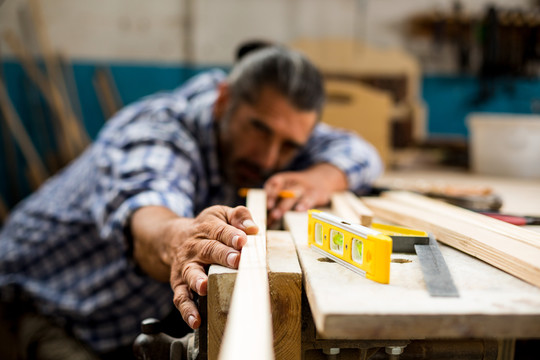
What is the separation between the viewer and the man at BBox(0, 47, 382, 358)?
4.07ft

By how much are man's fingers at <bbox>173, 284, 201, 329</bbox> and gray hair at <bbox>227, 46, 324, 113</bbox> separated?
32.8 inches

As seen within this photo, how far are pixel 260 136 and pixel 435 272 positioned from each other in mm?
912

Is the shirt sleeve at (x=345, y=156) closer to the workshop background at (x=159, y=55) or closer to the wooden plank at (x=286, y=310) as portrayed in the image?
the wooden plank at (x=286, y=310)

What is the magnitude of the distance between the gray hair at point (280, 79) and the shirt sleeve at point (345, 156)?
0.18 meters

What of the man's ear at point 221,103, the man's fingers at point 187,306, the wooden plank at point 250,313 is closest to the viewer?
the wooden plank at point 250,313

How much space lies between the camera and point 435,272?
53 cm

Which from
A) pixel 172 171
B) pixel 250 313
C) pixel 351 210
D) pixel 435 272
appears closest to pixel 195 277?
pixel 250 313

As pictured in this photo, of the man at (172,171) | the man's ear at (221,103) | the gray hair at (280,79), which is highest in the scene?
the gray hair at (280,79)

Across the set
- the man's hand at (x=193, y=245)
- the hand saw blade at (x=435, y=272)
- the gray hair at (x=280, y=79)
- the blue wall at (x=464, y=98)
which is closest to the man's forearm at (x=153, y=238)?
the man's hand at (x=193, y=245)

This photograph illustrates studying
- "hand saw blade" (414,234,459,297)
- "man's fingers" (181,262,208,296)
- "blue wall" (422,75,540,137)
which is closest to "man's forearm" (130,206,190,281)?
"man's fingers" (181,262,208,296)

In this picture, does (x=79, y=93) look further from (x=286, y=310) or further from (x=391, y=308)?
(x=391, y=308)

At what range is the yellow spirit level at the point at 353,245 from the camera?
496 millimetres

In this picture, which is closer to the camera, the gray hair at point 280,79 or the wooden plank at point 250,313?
the wooden plank at point 250,313

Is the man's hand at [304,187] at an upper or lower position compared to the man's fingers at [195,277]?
lower
